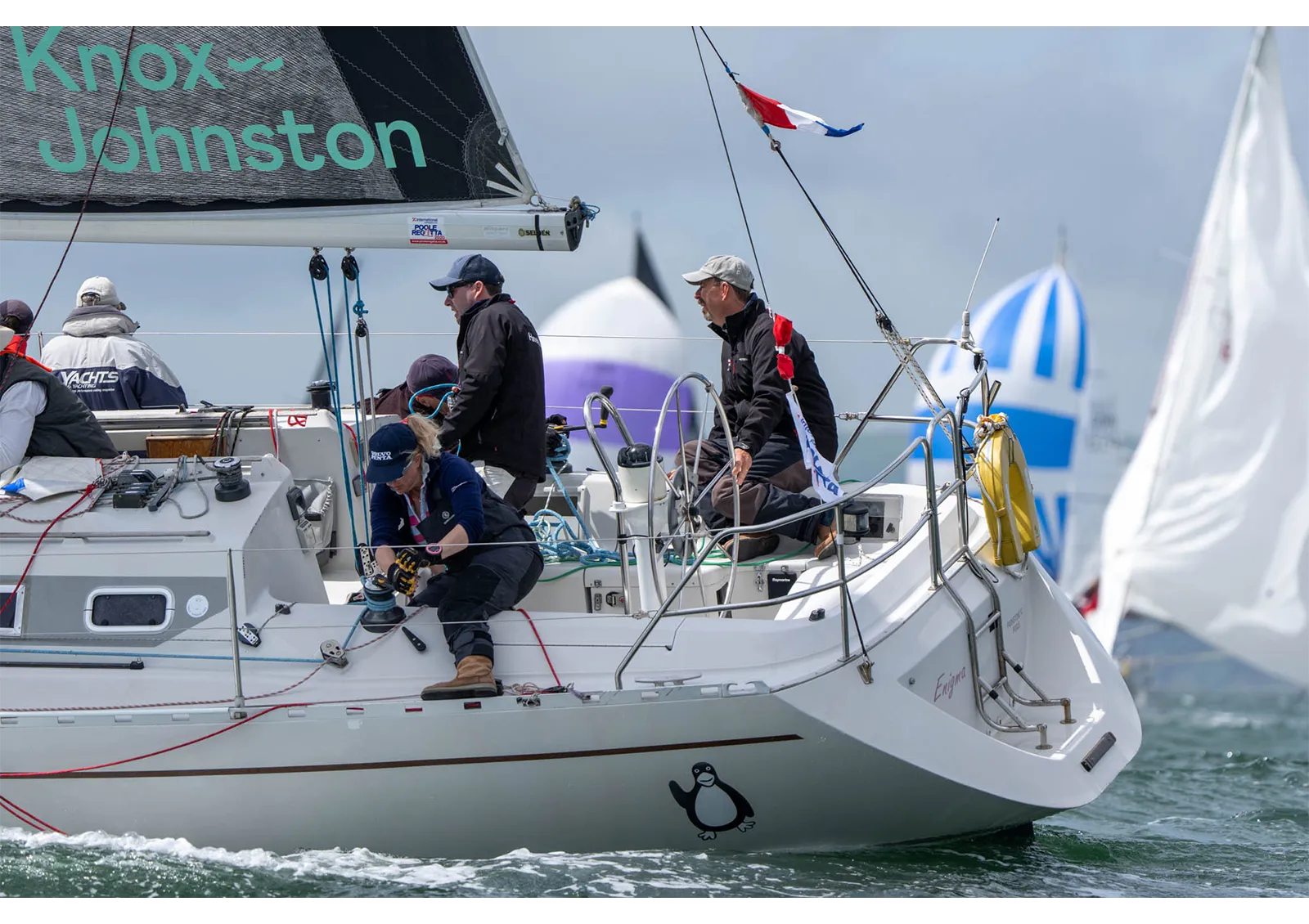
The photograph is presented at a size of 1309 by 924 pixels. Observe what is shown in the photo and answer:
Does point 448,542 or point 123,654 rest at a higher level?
point 448,542

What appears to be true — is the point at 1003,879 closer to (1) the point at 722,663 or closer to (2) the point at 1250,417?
(1) the point at 722,663

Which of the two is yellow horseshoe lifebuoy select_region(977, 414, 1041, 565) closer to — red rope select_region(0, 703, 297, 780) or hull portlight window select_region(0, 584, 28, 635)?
red rope select_region(0, 703, 297, 780)

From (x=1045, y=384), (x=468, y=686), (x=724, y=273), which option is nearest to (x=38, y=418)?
(x=468, y=686)

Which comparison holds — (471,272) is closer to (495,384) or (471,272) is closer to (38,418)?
(495,384)

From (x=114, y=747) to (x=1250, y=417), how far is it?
526 inches

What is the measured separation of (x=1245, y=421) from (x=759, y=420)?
11.3 meters

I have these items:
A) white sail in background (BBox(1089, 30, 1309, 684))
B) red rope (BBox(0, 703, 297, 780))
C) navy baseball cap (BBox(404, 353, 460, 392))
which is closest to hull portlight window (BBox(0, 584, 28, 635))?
red rope (BBox(0, 703, 297, 780))

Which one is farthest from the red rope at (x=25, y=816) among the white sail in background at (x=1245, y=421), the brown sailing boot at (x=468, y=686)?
the white sail in background at (x=1245, y=421)

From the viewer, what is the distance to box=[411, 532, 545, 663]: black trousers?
182 inches

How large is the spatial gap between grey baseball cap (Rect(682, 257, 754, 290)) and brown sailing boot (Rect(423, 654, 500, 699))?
1.91 m

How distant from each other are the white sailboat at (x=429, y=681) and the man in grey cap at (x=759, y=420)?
392 mm

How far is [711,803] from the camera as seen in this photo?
4582 millimetres

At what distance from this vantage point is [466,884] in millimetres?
4434

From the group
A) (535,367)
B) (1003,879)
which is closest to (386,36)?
(535,367)
